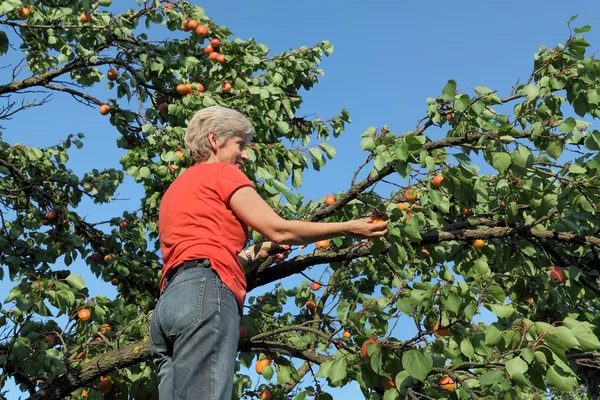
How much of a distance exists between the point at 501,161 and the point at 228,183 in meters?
1.95

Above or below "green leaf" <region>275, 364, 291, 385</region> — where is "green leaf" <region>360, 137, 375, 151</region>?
above

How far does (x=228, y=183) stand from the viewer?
2.87m

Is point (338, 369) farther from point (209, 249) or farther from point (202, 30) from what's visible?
point (202, 30)

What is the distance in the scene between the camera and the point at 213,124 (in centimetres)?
315

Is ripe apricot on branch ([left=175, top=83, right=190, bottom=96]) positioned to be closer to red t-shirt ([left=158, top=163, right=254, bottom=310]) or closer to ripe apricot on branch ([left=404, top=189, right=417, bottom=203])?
ripe apricot on branch ([left=404, top=189, right=417, bottom=203])

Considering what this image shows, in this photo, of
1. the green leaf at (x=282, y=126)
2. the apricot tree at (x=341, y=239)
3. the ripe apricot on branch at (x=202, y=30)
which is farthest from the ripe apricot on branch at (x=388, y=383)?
the ripe apricot on branch at (x=202, y=30)

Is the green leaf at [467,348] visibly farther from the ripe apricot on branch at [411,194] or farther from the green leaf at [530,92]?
the green leaf at [530,92]

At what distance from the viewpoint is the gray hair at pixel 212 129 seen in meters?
3.16

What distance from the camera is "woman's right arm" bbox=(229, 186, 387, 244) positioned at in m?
2.78

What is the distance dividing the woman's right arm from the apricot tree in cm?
100

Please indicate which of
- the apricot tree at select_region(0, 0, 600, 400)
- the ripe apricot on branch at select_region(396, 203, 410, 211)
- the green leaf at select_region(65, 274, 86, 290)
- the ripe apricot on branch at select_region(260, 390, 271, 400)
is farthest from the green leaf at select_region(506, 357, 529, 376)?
the green leaf at select_region(65, 274, 86, 290)

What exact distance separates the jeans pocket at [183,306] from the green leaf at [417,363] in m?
1.32

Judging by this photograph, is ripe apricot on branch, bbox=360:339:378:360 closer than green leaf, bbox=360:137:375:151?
Yes

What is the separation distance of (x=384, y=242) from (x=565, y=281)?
2.05 meters
